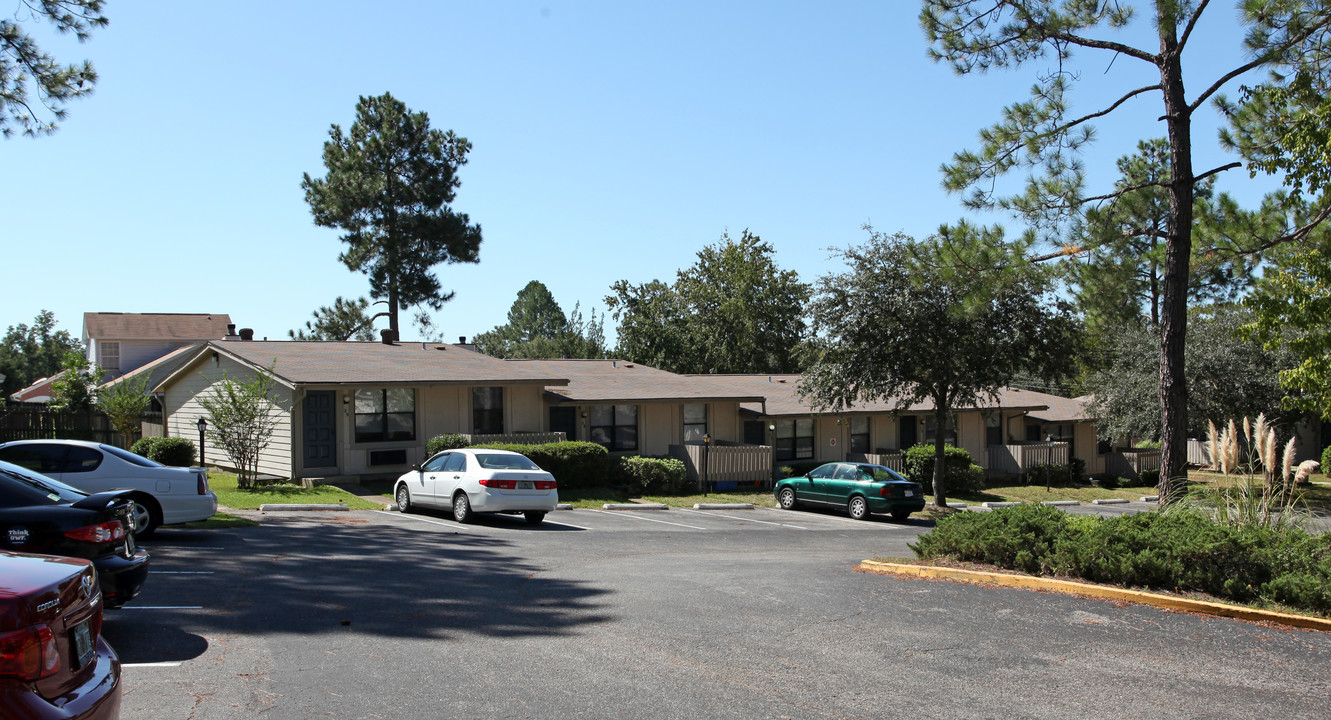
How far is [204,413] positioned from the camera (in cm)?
2891

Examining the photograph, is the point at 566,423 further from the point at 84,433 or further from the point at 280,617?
the point at 280,617

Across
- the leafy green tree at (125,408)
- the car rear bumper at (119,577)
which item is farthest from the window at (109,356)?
the car rear bumper at (119,577)

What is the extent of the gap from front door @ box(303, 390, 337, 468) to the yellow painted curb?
16753 mm

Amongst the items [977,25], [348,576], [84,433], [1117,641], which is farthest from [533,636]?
[84,433]

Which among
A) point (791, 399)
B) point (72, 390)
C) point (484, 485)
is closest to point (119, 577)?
point (484, 485)

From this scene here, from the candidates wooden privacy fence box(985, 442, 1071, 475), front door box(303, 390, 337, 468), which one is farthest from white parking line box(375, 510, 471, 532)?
wooden privacy fence box(985, 442, 1071, 475)

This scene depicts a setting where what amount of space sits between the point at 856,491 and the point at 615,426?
27.1 feet

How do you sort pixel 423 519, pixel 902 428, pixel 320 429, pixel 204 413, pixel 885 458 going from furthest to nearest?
pixel 902 428 → pixel 885 458 → pixel 204 413 → pixel 320 429 → pixel 423 519

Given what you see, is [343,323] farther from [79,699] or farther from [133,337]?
[79,699]

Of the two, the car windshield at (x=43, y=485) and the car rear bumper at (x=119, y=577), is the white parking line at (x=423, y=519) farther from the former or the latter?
the car rear bumper at (x=119, y=577)

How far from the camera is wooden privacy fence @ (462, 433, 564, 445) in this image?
85.8ft

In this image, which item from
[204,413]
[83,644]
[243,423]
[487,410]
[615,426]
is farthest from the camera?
[615,426]

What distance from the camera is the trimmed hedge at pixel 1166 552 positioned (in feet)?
31.2

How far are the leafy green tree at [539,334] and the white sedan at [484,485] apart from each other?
46109 millimetres
